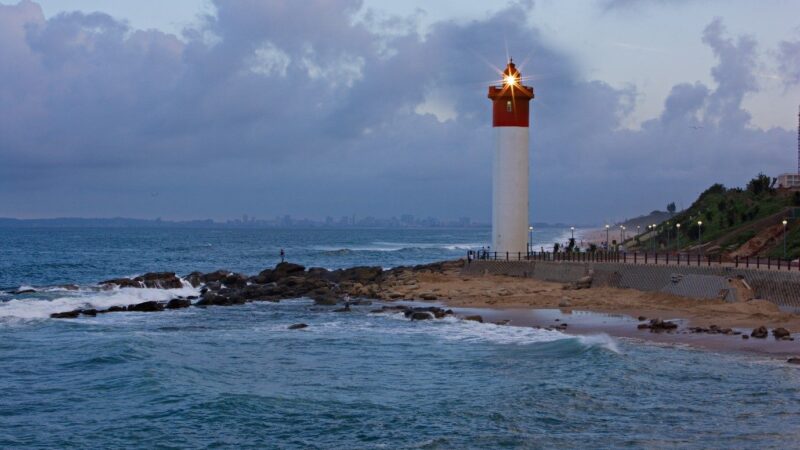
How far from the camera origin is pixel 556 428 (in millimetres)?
15492

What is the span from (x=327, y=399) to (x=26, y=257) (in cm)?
7713

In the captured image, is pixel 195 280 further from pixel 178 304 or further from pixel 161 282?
pixel 178 304

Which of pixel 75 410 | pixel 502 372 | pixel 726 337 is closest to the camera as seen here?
pixel 75 410

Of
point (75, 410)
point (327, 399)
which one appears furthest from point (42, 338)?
point (327, 399)

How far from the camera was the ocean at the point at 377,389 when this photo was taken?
49.9 feet

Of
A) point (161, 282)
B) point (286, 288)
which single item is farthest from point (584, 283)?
point (161, 282)

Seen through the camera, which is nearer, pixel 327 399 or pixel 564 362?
pixel 327 399

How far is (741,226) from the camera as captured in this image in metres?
50.3

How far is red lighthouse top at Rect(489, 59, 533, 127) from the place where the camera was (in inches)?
1681

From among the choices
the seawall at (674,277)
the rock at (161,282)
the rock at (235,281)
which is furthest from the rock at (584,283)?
the rock at (161,282)

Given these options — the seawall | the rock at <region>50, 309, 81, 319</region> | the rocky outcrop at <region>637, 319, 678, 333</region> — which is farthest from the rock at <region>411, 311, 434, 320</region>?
the rock at <region>50, 309, 81, 319</region>

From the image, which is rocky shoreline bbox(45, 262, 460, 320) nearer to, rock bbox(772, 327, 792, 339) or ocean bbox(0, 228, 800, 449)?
ocean bbox(0, 228, 800, 449)

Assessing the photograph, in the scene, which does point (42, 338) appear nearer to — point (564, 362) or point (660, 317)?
point (564, 362)

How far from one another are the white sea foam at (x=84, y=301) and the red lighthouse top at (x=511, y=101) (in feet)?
58.3
